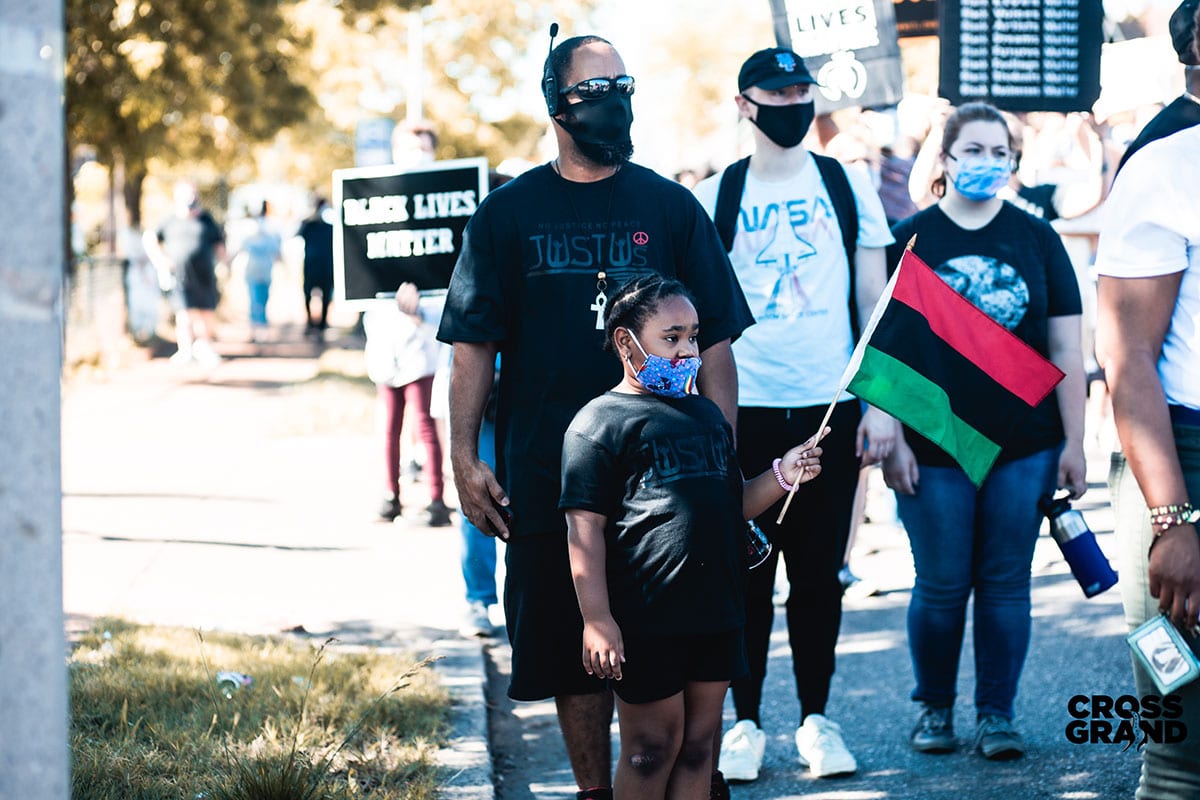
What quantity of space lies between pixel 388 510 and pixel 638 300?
20.3ft

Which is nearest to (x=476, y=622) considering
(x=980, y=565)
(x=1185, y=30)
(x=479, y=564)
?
(x=479, y=564)

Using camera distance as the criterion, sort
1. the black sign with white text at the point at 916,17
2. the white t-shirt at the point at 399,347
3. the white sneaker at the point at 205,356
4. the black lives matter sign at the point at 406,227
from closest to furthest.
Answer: the black lives matter sign at the point at 406,227 → the white t-shirt at the point at 399,347 → the black sign with white text at the point at 916,17 → the white sneaker at the point at 205,356

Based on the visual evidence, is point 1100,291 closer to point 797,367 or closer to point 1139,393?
point 1139,393

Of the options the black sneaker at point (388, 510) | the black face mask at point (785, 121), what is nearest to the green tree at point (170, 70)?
the black sneaker at point (388, 510)

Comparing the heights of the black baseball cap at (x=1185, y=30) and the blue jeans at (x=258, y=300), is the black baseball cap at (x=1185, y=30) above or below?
above

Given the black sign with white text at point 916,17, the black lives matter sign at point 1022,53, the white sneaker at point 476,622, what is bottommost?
the white sneaker at point 476,622

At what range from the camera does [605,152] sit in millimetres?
3936

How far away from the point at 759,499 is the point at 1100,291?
1046 mm

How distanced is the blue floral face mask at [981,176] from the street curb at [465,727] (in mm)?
2329

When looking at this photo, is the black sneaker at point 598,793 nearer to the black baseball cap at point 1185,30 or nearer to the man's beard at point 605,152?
the man's beard at point 605,152

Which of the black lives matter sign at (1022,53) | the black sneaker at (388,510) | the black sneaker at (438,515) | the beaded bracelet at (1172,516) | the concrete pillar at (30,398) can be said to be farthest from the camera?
the black sneaker at (388,510)

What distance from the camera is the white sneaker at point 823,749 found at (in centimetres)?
511

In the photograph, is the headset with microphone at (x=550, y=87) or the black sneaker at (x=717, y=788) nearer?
the headset with microphone at (x=550, y=87)

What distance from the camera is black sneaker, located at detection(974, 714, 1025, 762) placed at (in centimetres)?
515
